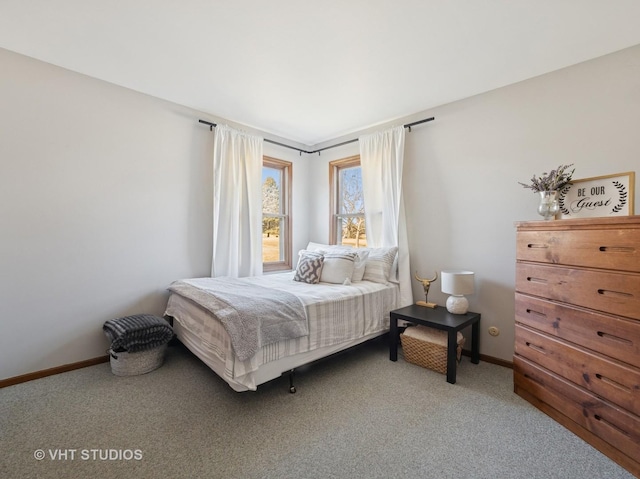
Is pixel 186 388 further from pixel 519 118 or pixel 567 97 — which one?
pixel 567 97

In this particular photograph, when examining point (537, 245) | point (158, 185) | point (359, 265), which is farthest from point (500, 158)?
point (158, 185)

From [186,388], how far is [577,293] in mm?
2784

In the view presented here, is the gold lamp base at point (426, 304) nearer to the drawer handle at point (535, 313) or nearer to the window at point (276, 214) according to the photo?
the drawer handle at point (535, 313)

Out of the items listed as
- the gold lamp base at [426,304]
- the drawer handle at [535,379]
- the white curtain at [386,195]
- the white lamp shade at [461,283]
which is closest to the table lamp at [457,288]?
the white lamp shade at [461,283]

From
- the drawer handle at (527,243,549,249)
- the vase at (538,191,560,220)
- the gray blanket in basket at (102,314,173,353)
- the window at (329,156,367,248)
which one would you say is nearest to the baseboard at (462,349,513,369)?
the drawer handle at (527,243,549,249)

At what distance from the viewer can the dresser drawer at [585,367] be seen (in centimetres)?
145

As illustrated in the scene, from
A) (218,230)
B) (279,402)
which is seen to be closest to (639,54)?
(279,402)

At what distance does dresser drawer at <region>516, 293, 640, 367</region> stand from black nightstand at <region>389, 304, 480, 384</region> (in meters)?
0.45

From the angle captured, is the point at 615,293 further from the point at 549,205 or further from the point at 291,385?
the point at 291,385

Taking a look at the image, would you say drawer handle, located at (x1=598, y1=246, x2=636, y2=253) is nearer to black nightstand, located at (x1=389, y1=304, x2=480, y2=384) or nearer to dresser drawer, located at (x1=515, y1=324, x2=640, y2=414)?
dresser drawer, located at (x1=515, y1=324, x2=640, y2=414)

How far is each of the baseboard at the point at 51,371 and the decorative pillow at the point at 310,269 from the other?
1969 mm

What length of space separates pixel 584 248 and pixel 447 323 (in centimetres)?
106

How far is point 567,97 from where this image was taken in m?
2.28

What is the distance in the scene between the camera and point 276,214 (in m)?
4.10
